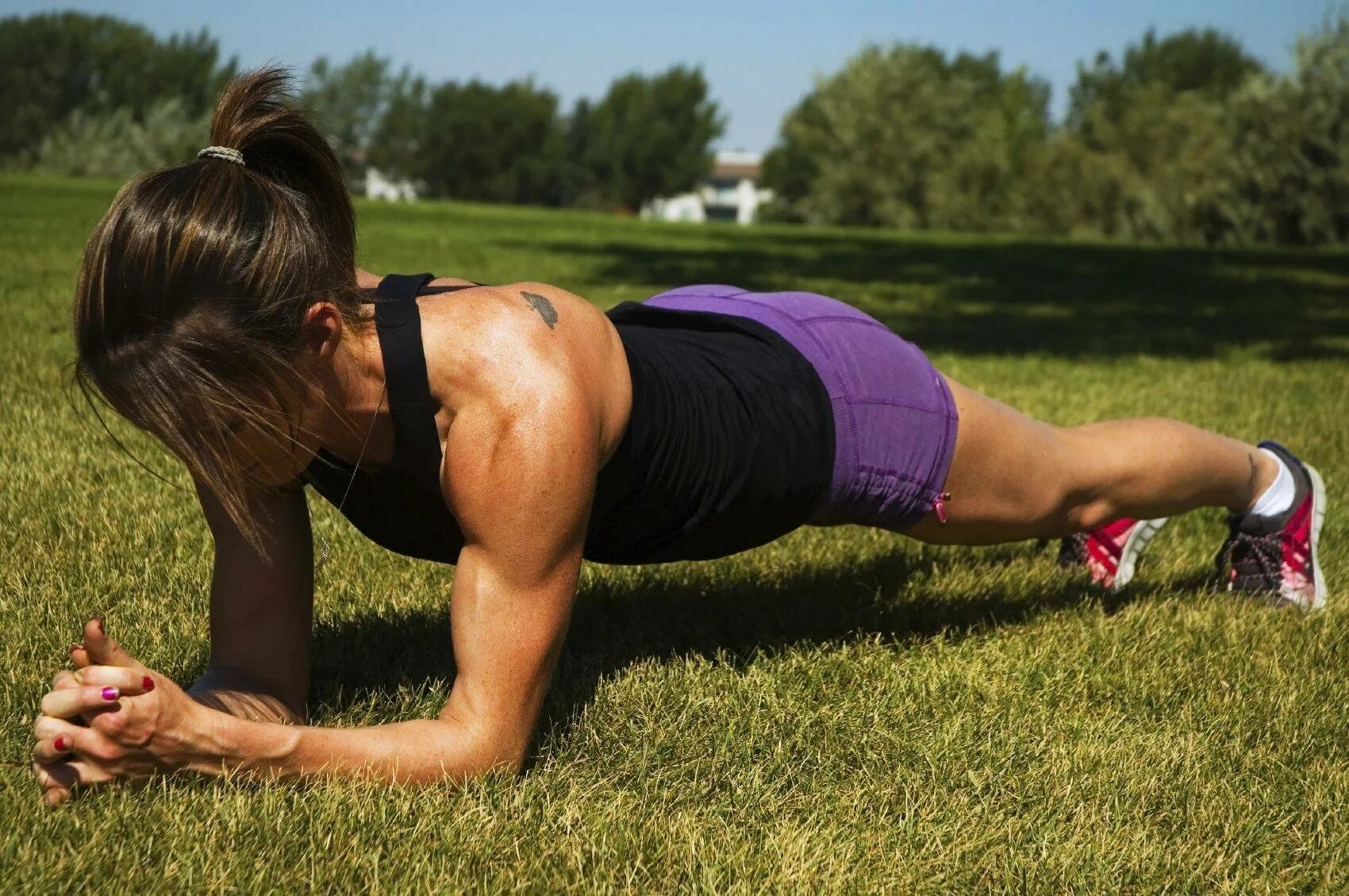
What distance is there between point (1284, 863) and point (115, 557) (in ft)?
9.88

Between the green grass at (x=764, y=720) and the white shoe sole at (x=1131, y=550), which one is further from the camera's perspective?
the white shoe sole at (x=1131, y=550)

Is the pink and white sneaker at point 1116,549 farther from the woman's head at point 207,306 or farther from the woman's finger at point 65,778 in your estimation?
the woman's finger at point 65,778

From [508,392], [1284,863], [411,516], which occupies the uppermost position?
[508,392]

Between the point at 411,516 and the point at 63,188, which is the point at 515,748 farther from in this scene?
the point at 63,188

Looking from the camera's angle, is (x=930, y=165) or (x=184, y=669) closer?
(x=184, y=669)

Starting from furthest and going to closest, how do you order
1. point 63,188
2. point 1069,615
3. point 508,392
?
point 63,188
point 1069,615
point 508,392

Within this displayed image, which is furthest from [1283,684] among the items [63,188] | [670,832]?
[63,188]

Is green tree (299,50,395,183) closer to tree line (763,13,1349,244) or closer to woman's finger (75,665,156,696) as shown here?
tree line (763,13,1349,244)

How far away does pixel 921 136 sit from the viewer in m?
47.3

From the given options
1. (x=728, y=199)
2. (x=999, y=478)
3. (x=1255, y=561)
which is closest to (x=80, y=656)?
(x=999, y=478)

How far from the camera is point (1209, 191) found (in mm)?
32375

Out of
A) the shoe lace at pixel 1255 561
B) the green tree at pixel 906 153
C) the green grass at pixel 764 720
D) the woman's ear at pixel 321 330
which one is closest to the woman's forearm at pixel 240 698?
the green grass at pixel 764 720

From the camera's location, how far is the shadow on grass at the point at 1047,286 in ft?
32.8

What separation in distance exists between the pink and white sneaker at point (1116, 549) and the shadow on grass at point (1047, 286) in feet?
16.5
